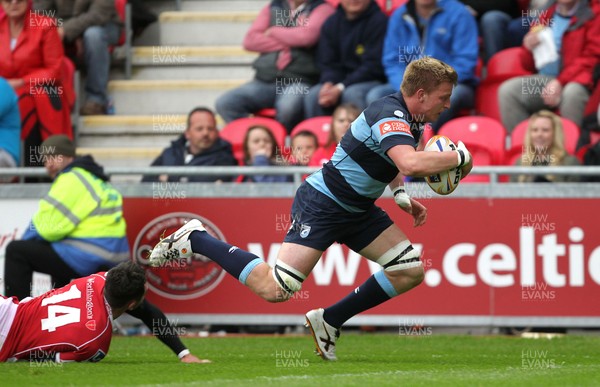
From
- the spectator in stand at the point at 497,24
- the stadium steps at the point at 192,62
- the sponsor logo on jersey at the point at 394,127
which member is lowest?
the sponsor logo on jersey at the point at 394,127

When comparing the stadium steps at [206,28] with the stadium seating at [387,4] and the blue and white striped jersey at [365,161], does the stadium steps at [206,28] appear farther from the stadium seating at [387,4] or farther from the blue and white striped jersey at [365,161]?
the blue and white striped jersey at [365,161]

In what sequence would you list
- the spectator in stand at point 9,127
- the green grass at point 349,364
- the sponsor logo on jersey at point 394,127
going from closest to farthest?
the green grass at point 349,364
the sponsor logo on jersey at point 394,127
the spectator in stand at point 9,127

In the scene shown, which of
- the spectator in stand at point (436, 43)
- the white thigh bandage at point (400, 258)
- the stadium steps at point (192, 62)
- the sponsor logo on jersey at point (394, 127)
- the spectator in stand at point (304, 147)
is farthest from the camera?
the stadium steps at point (192, 62)

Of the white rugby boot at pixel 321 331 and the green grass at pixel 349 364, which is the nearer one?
the green grass at pixel 349 364

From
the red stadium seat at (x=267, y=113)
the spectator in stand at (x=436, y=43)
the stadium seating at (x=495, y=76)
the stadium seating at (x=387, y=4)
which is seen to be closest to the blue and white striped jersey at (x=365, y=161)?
the spectator in stand at (x=436, y=43)

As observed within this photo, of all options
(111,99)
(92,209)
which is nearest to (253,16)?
(111,99)

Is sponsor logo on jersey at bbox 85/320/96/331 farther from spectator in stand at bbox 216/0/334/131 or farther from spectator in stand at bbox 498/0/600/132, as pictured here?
spectator in stand at bbox 498/0/600/132

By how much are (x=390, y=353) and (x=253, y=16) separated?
6.88 metres

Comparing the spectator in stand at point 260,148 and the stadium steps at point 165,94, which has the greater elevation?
the stadium steps at point 165,94

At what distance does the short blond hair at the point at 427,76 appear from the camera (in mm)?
8484

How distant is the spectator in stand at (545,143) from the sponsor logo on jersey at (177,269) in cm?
303

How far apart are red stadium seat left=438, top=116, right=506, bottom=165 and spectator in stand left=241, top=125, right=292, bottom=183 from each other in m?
1.71

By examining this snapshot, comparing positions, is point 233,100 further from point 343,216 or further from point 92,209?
point 343,216

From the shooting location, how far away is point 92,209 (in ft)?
36.8
